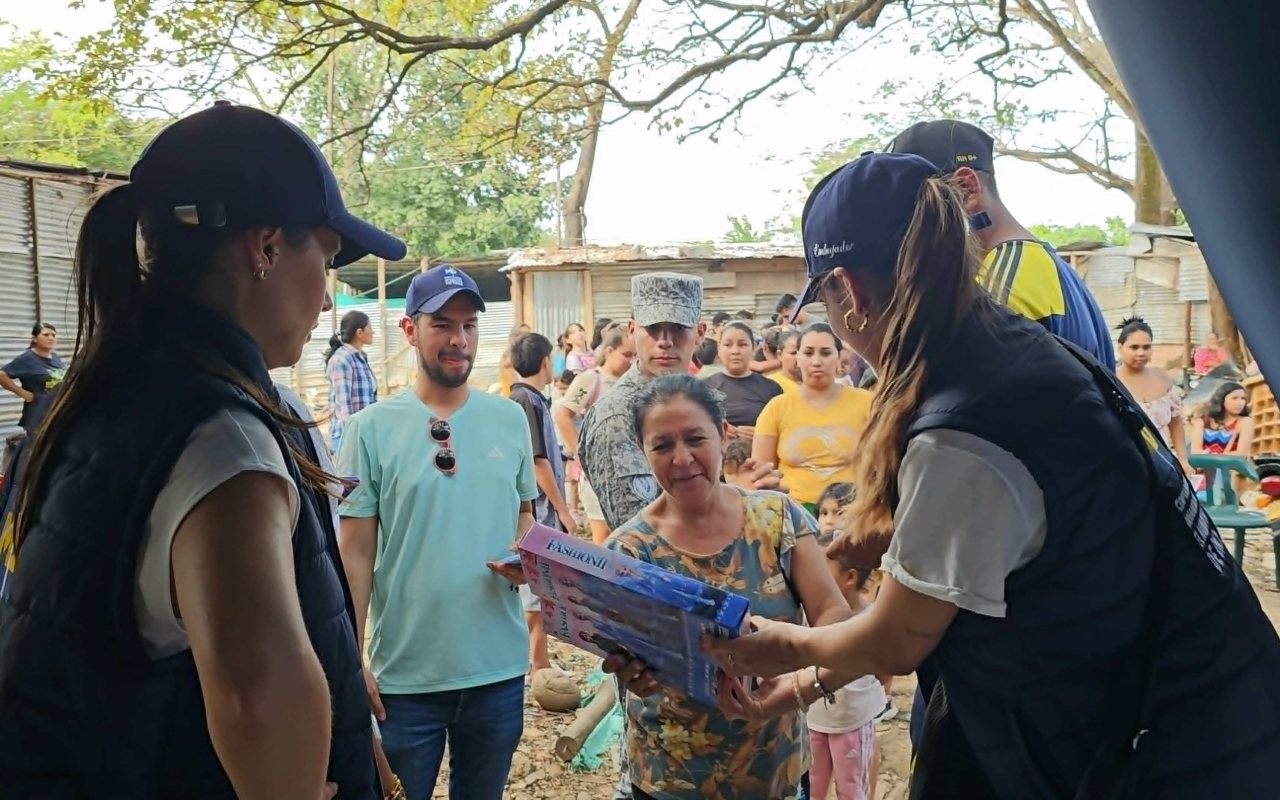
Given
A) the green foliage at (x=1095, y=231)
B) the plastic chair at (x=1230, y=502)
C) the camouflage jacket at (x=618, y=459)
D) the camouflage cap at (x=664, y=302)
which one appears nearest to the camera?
the camouflage jacket at (x=618, y=459)

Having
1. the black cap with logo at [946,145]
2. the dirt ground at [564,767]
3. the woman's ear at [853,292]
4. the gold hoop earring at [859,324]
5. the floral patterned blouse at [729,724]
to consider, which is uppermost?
the black cap with logo at [946,145]

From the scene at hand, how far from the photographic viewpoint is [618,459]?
3.76 metres


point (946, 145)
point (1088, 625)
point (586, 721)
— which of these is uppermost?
point (946, 145)

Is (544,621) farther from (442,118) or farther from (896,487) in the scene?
(442,118)

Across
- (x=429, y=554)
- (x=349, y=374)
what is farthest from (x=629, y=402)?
(x=349, y=374)

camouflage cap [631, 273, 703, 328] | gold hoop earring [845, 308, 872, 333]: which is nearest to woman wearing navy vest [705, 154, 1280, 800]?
gold hoop earring [845, 308, 872, 333]

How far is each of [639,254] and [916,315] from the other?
14409 millimetres

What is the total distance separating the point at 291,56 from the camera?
601 centimetres

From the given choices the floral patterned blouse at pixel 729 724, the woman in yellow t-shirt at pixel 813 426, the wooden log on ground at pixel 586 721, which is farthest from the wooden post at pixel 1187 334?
the floral patterned blouse at pixel 729 724

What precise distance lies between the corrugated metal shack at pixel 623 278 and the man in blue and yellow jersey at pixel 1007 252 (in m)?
13.4

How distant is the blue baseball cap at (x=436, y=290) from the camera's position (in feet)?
10.2

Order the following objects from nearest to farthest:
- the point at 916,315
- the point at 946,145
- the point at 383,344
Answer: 1. the point at 916,315
2. the point at 946,145
3. the point at 383,344

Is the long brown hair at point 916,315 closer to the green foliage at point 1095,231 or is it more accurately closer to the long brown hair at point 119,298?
the long brown hair at point 119,298

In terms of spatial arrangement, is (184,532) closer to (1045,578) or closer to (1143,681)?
(1045,578)
